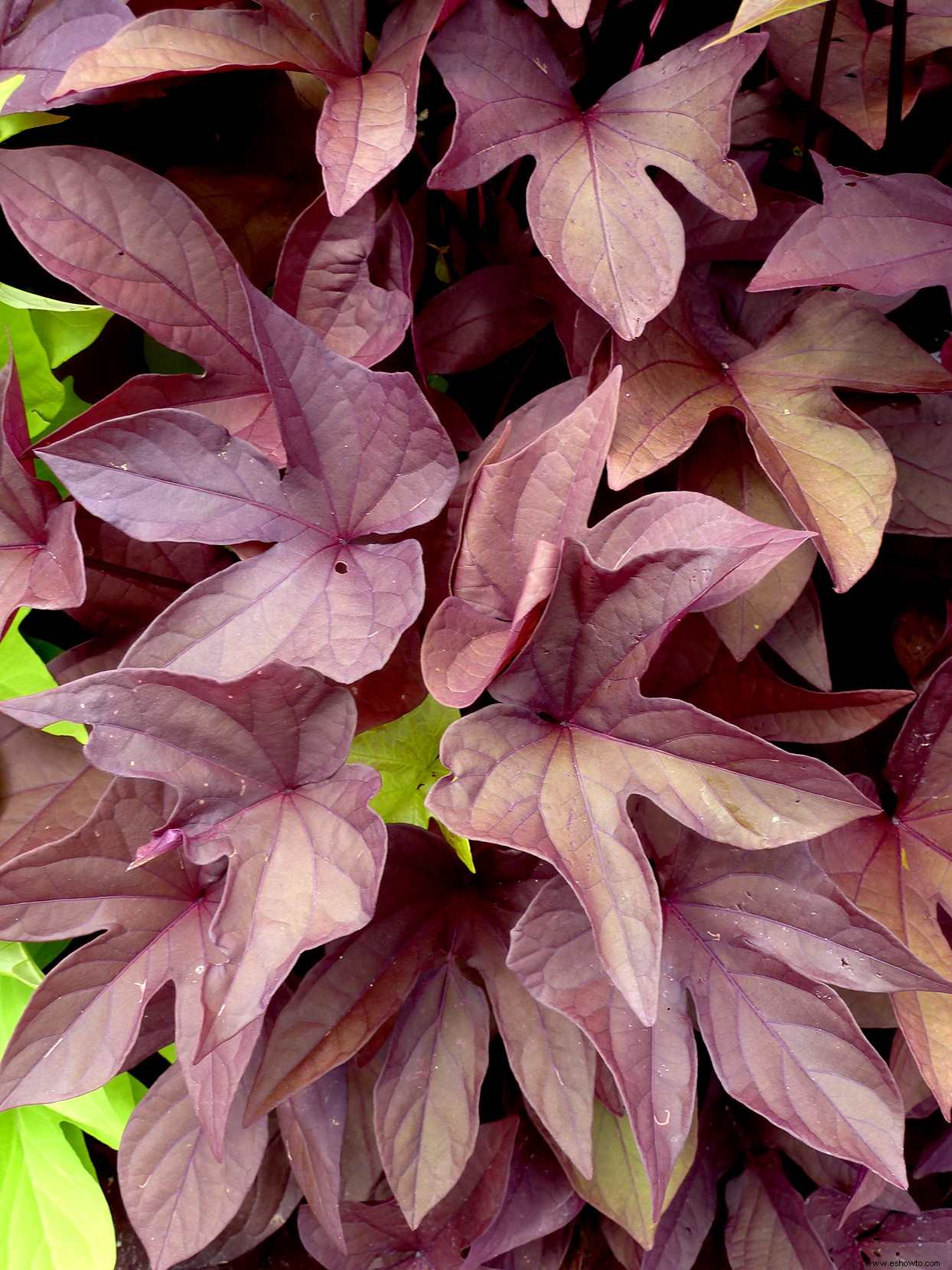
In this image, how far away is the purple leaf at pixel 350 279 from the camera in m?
0.60

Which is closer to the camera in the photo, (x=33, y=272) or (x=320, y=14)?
(x=320, y=14)

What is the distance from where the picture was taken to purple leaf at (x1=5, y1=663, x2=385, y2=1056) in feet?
1.59

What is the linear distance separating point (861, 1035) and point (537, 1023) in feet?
0.68

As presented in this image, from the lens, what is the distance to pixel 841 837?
26.4 inches

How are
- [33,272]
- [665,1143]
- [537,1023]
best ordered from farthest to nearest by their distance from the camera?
[33,272], [537,1023], [665,1143]

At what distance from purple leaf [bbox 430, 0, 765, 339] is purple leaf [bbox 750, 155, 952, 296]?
0.04 m

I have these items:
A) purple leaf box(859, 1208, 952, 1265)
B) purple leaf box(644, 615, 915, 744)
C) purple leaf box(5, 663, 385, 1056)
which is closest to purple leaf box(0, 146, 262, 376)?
purple leaf box(5, 663, 385, 1056)

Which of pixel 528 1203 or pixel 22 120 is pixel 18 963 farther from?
pixel 22 120

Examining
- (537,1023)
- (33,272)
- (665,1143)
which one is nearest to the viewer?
(665,1143)

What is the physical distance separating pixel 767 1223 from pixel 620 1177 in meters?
0.23

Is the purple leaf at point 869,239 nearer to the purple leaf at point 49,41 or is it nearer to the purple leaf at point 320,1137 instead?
the purple leaf at point 49,41

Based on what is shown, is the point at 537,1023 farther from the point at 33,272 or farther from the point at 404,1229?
the point at 33,272

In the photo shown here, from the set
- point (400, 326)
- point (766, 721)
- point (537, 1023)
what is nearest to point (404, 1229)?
point (537, 1023)

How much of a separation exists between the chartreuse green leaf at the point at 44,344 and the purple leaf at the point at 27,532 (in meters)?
0.08
